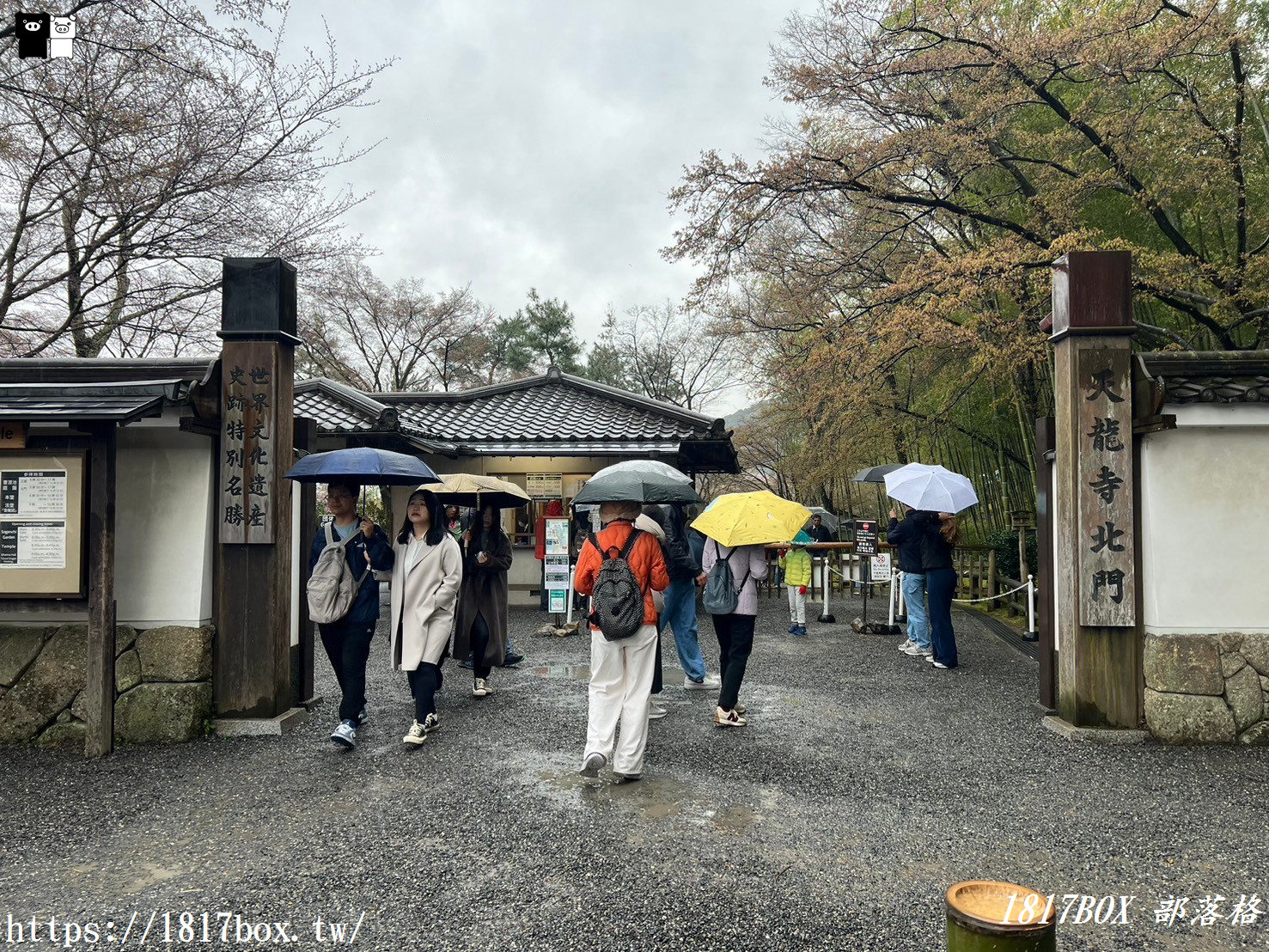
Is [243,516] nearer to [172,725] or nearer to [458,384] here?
[172,725]

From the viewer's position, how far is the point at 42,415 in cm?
420

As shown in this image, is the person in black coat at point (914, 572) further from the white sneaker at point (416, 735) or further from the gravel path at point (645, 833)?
the white sneaker at point (416, 735)

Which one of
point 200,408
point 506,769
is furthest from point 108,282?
point 506,769

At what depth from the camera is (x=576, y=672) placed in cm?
714

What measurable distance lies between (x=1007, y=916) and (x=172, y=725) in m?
4.99

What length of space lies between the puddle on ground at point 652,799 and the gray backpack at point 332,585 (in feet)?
5.09

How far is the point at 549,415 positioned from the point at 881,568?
588 cm

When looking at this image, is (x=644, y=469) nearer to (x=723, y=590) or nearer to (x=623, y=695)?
(x=723, y=590)

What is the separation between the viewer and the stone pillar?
4.96 metres

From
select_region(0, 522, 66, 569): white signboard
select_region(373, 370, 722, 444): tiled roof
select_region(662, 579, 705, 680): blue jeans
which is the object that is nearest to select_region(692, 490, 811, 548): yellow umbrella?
select_region(662, 579, 705, 680): blue jeans

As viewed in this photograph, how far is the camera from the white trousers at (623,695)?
13.5 ft

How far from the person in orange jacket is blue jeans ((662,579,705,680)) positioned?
1853 mm

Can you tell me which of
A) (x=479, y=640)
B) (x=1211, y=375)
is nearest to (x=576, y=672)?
(x=479, y=640)

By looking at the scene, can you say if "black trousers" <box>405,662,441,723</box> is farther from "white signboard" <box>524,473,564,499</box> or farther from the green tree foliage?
the green tree foliage
